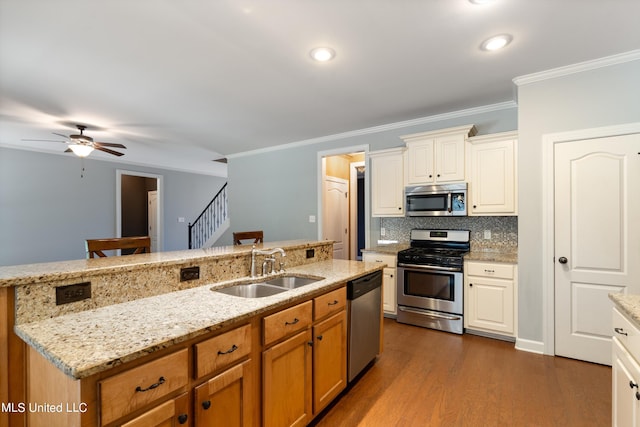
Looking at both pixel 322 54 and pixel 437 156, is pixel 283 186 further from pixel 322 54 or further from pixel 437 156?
pixel 322 54

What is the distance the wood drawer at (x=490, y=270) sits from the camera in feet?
9.91

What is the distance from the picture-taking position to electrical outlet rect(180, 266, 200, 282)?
1777 millimetres

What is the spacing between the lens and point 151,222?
817cm

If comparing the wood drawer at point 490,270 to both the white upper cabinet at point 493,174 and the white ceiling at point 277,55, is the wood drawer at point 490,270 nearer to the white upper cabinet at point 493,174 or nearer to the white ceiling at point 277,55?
the white upper cabinet at point 493,174

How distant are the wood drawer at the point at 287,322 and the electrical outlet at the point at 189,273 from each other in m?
0.61

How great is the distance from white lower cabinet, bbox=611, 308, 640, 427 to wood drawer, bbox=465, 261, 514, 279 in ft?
5.23

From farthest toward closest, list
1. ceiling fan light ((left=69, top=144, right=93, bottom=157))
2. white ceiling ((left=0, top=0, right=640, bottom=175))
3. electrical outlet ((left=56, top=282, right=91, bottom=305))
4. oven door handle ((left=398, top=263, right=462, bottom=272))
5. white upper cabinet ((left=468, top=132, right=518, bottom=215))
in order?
1. ceiling fan light ((left=69, top=144, right=93, bottom=157))
2. oven door handle ((left=398, top=263, right=462, bottom=272))
3. white upper cabinet ((left=468, top=132, right=518, bottom=215))
4. white ceiling ((left=0, top=0, right=640, bottom=175))
5. electrical outlet ((left=56, top=282, right=91, bottom=305))

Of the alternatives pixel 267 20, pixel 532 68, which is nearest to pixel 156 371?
pixel 267 20

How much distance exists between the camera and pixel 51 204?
18.6 feet

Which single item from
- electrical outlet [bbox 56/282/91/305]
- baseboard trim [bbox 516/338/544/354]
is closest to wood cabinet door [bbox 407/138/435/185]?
baseboard trim [bbox 516/338/544/354]

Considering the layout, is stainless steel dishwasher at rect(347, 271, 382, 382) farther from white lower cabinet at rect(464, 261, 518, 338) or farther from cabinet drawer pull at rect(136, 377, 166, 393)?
cabinet drawer pull at rect(136, 377, 166, 393)

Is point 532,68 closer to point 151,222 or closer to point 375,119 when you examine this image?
point 375,119

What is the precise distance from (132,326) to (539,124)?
3.48 metres

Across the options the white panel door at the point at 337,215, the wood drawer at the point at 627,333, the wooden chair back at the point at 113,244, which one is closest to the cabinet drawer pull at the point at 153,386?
the wooden chair back at the point at 113,244
